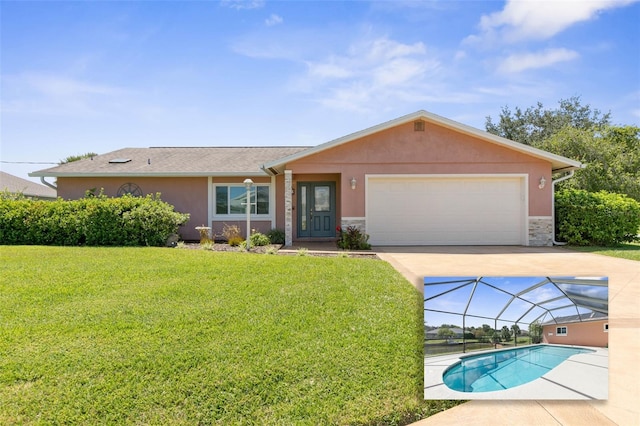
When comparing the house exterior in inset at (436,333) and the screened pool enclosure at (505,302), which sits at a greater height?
the screened pool enclosure at (505,302)

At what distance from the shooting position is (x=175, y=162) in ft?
50.8

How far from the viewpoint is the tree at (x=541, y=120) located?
30484mm

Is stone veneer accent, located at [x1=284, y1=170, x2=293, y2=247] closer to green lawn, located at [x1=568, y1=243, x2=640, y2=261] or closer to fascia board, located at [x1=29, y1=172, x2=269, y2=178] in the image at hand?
fascia board, located at [x1=29, y1=172, x2=269, y2=178]

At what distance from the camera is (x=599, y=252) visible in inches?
425

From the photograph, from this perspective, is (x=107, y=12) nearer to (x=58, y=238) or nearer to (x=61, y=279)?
(x=61, y=279)

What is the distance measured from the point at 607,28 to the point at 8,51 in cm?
1531

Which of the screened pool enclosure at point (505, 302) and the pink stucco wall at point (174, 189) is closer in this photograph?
the screened pool enclosure at point (505, 302)

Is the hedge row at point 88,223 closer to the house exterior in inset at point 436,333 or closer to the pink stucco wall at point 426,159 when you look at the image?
the pink stucco wall at point 426,159

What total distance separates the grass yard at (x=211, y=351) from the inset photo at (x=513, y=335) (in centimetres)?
38

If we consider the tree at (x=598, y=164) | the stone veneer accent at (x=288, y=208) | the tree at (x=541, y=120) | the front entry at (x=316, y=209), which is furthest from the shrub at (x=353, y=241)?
the tree at (x=541, y=120)

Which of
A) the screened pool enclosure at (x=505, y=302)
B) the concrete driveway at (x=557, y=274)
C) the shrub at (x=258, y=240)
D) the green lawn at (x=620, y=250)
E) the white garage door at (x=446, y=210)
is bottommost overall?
the concrete driveway at (x=557, y=274)

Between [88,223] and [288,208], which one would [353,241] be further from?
[88,223]

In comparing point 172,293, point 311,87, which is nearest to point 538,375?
point 172,293

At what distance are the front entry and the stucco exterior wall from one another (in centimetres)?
1210
